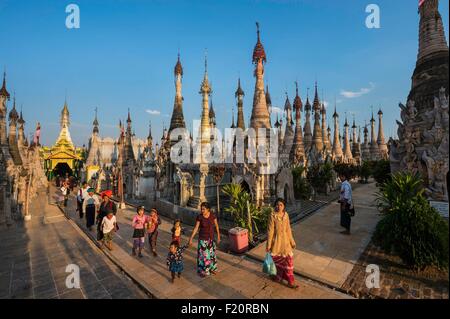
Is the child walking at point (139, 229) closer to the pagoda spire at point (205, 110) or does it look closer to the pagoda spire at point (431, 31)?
the pagoda spire at point (205, 110)

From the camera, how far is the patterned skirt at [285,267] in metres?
4.98

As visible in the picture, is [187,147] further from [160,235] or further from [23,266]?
[23,266]

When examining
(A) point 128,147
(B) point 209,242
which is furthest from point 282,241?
(A) point 128,147

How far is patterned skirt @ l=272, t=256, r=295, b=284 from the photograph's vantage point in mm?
4984

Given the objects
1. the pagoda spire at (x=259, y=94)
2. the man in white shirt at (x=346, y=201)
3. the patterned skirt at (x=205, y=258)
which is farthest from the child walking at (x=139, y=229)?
the pagoda spire at (x=259, y=94)

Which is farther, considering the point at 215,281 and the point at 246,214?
the point at 246,214

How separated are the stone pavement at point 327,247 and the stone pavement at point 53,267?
4415 millimetres

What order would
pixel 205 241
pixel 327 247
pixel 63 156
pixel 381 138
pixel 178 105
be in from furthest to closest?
1. pixel 63 156
2. pixel 381 138
3. pixel 178 105
4. pixel 327 247
5. pixel 205 241

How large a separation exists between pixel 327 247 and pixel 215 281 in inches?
173

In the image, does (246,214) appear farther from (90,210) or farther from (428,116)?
(428,116)

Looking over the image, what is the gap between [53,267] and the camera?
6.57m

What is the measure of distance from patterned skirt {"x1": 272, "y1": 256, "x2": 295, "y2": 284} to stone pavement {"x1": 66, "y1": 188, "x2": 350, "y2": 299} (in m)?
0.24

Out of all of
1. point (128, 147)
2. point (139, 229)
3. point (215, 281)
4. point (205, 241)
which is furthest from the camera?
point (128, 147)

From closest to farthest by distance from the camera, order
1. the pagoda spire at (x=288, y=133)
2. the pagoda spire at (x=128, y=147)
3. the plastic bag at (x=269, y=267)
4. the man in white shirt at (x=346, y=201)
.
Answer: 1. the plastic bag at (x=269, y=267)
2. the man in white shirt at (x=346, y=201)
3. the pagoda spire at (x=128, y=147)
4. the pagoda spire at (x=288, y=133)
